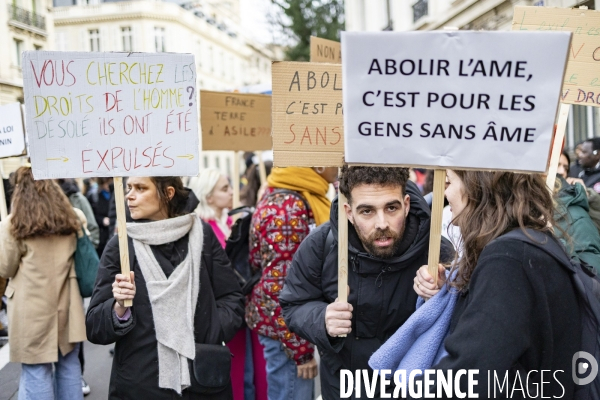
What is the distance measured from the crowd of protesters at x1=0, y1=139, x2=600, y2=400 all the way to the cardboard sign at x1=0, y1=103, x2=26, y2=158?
9.7 inches

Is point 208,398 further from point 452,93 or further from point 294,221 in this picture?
point 452,93

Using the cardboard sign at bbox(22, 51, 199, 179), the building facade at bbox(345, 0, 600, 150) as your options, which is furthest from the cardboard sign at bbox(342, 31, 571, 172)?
the building facade at bbox(345, 0, 600, 150)

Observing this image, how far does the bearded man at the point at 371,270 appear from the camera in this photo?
94.7 inches

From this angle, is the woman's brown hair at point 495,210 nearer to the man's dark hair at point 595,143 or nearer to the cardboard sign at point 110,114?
the cardboard sign at point 110,114

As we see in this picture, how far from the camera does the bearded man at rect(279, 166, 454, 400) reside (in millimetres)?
2404

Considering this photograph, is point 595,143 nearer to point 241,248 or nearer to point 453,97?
point 241,248

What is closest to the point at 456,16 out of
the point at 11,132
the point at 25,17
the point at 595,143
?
the point at 595,143

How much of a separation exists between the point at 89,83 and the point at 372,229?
1468 millimetres

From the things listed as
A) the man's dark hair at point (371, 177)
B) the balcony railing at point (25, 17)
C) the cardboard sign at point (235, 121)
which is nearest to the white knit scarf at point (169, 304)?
the man's dark hair at point (371, 177)

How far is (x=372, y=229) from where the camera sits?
2.42 metres

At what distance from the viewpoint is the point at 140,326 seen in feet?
9.37

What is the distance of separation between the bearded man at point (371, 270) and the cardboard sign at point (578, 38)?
1.19 meters

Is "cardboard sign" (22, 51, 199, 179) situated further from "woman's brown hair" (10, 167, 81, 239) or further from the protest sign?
"woman's brown hair" (10, 167, 81, 239)

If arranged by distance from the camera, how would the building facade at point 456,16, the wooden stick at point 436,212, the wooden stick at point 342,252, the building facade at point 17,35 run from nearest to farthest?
the wooden stick at point 436,212, the wooden stick at point 342,252, the building facade at point 456,16, the building facade at point 17,35
